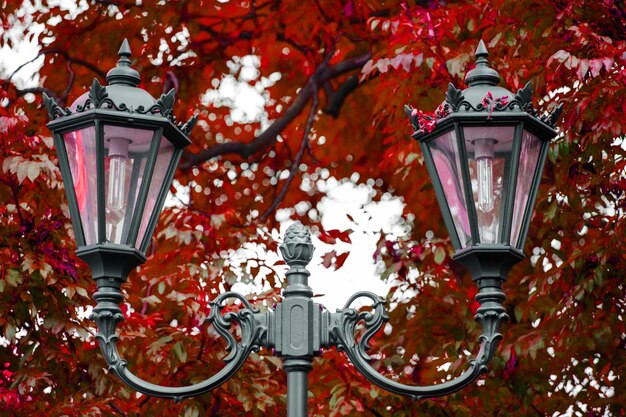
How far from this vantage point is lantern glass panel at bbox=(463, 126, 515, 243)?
15.3 ft

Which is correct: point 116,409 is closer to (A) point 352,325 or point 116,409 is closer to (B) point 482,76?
(A) point 352,325

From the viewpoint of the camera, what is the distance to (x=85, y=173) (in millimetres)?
4660

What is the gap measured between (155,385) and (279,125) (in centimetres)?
817

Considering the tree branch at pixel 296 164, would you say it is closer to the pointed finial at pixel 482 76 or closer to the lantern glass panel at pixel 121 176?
the pointed finial at pixel 482 76

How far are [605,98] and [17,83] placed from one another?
5.60 meters

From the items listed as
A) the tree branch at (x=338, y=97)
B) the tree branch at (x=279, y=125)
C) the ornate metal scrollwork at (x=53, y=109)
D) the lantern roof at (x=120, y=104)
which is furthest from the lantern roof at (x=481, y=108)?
the tree branch at (x=338, y=97)

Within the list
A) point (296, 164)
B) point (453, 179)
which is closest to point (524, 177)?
point (453, 179)

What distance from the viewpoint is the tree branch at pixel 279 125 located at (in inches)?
483

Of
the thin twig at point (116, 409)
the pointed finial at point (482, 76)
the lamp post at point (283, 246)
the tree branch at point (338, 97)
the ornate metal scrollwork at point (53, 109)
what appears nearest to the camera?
the lamp post at point (283, 246)

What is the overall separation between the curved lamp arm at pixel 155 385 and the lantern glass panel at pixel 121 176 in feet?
0.82

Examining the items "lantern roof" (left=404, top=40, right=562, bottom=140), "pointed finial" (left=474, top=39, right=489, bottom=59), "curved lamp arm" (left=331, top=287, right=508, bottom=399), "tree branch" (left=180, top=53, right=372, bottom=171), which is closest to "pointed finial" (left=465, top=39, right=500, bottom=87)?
"pointed finial" (left=474, top=39, right=489, bottom=59)

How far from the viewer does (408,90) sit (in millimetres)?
8961

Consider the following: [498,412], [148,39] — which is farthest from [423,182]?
[148,39]

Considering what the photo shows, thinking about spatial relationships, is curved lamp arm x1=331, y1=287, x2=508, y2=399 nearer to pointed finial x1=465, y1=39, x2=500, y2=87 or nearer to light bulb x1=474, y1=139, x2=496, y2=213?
light bulb x1=474, y1=139, x2=496, y2=213
